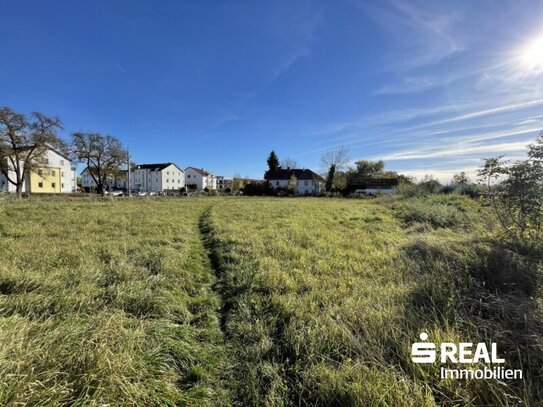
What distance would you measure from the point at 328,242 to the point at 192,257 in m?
4.20

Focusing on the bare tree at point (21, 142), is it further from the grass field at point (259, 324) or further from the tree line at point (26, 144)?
the grass field at point (259, 324)

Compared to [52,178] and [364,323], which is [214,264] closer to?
[364,323]

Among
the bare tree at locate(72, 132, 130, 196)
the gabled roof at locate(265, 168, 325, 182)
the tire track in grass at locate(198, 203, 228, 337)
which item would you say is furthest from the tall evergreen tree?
the tire track in grass at locate(198, 203, 228, 337)

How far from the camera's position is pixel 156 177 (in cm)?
8706

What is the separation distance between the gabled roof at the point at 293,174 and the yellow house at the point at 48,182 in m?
49.8

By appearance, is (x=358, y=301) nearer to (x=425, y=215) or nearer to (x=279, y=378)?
(x=279, y=378)

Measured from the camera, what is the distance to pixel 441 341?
2.78m

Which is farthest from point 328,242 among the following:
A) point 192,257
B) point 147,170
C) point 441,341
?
point 147,170

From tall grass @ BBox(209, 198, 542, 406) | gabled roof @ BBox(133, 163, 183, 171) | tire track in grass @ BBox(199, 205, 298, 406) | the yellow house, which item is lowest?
tire track in grass @ BBox(199, 205, 298, 406)

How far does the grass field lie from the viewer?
2.23 m

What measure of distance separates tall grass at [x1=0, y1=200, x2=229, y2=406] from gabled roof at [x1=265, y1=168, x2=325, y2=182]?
71732 mm

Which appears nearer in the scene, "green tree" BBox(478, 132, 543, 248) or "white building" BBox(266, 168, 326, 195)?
"green tree" BBox(478, 132, 543, 248)

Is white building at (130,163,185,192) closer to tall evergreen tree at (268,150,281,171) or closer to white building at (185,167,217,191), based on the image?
white building at (185,167,217,191)

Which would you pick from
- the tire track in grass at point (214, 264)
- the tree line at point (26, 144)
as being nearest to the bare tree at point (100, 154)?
the tree line at point (26, 144)
